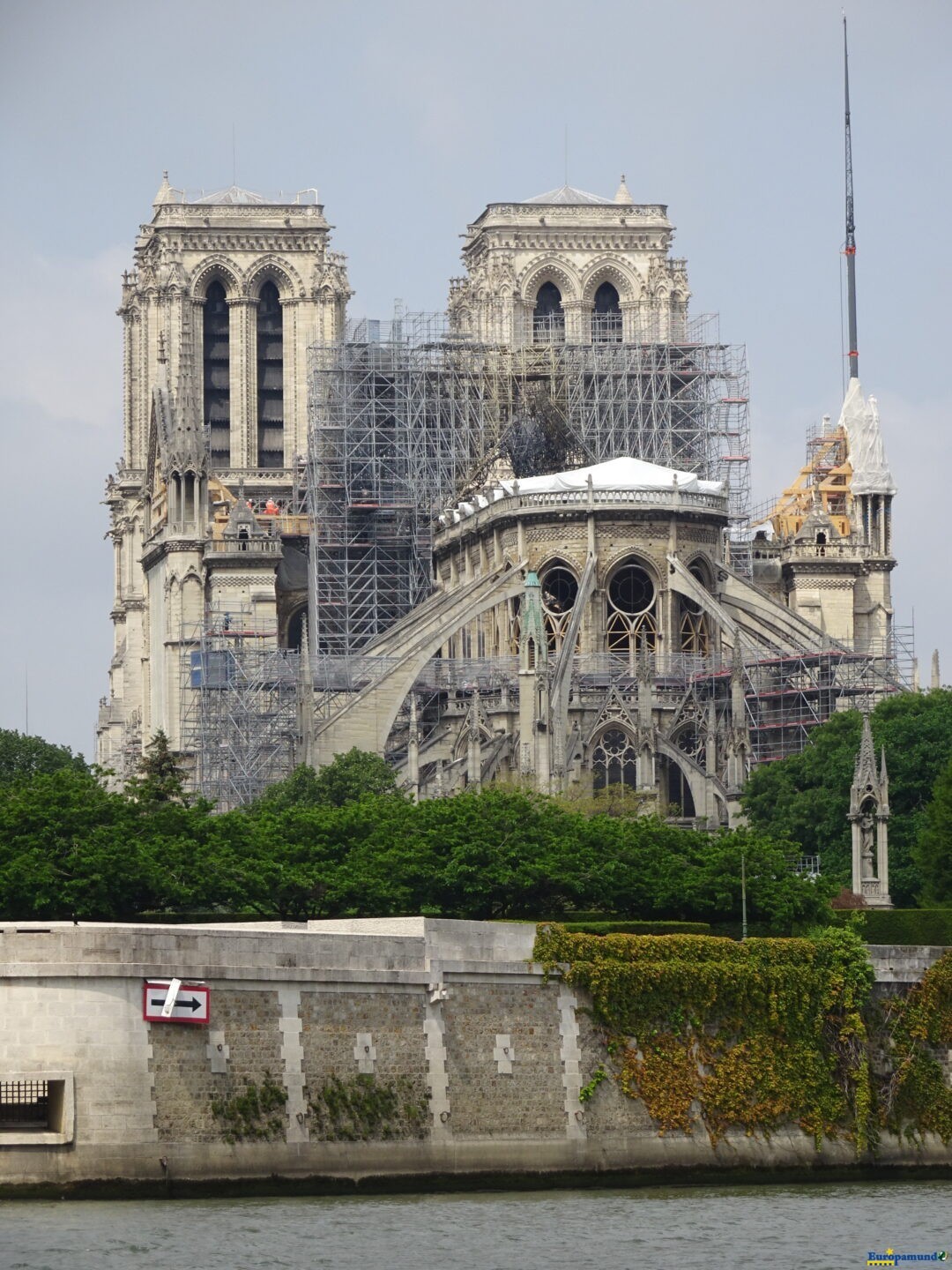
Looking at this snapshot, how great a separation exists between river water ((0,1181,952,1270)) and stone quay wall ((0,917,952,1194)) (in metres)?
0.80

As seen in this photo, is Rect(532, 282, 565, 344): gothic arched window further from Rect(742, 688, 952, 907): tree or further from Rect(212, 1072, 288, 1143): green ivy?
Rect(212, 1072, 288, 1143): green ivy

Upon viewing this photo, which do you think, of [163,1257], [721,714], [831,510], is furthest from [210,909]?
[831,510]

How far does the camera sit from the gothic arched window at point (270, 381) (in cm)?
14788

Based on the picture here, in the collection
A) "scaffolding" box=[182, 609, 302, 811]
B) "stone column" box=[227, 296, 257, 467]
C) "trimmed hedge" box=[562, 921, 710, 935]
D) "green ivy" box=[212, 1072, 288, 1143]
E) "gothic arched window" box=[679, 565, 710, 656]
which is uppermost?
"stone column" box=[227, 296, 257, 467]

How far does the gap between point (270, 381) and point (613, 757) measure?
41659mm

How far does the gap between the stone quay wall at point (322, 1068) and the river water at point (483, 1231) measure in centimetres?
80

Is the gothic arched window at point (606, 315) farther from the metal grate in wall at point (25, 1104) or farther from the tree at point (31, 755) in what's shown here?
the metal grate in wall at point (25, 1104)

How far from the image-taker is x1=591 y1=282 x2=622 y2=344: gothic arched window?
142 m

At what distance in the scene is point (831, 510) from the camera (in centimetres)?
14075

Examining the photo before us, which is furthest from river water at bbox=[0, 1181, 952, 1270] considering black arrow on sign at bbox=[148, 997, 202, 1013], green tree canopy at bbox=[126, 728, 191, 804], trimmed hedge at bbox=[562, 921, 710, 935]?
green tree canopy at bbox=[126, 728, 191, 804]

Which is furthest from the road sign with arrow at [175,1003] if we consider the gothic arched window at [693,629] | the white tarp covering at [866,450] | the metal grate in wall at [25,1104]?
the white tarp covering at [866,450]

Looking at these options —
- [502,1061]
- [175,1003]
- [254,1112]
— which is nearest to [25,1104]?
[175,1003]

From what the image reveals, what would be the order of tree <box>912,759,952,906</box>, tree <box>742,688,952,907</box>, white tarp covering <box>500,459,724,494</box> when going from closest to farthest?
tree <box>912,759,952,906</box>, tree <box>742,688,952,907</box>, white tarp covering <box>500,459,724,494</box>

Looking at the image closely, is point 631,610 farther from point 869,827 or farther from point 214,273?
point 869,827
